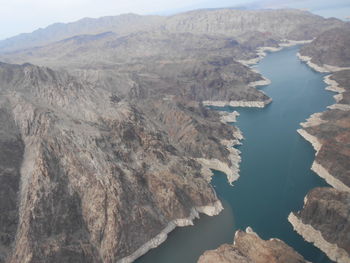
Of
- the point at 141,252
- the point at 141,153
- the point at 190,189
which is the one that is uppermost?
the point at 141,153

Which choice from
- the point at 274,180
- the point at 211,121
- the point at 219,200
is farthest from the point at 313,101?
the point at 219,200

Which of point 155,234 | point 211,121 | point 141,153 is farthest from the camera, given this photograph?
point 211,121

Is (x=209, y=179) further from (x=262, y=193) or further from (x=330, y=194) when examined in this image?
(x=330, y=194)

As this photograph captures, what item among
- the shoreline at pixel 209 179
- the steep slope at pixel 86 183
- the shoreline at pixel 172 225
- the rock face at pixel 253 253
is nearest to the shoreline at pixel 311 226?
the rock face at pixel 253 253

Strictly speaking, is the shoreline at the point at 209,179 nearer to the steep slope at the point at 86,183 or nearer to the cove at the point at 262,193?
the steep slope at the point at 86,183

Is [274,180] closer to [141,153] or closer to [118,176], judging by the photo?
[141,153]

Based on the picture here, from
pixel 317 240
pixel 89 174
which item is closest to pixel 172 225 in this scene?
pixel 89 174

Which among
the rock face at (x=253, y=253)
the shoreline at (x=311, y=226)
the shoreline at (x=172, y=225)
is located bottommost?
the shoreline at (x=172, y=225)
